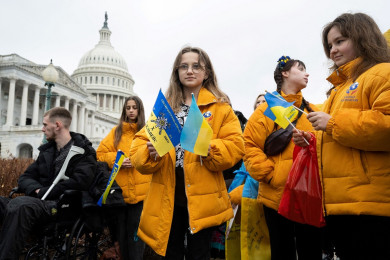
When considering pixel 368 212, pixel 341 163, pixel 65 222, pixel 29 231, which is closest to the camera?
pixel 368 212

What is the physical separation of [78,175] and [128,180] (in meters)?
0.63

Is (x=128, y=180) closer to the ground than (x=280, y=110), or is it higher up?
closer to the ground

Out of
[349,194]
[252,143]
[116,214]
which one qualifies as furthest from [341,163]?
[116,214]

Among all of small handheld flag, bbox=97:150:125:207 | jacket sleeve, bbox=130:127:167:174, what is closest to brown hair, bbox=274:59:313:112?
jacket sleeve, bbox=130:127:167:174

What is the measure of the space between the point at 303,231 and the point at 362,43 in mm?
1541

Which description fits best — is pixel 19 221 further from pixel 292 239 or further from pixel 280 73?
pixel 280 73

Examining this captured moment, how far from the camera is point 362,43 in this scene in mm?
2289

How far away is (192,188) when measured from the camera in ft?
8.17

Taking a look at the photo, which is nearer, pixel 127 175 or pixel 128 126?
pixel 127 175

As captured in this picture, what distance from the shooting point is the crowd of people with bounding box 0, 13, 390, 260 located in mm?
2041

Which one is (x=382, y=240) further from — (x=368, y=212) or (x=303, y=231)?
(x=303, y=231)

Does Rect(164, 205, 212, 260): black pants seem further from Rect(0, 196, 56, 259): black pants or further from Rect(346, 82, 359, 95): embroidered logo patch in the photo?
Rect(0, 196, 56, 259): black pants

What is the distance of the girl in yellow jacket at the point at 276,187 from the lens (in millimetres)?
2871

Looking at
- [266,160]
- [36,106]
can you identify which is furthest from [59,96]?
[266,160]
